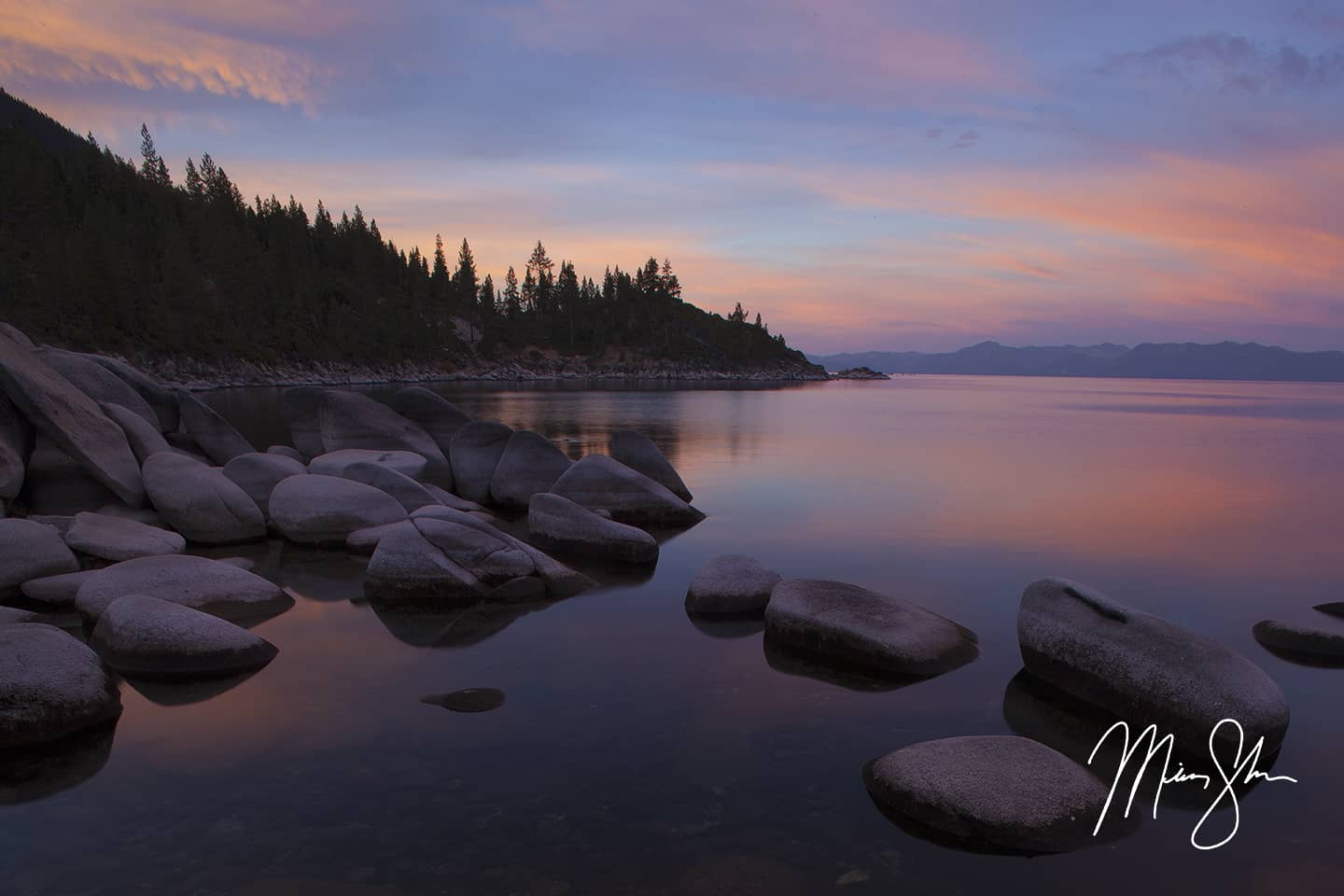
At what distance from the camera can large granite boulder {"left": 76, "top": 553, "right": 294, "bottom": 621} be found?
32.3 feet

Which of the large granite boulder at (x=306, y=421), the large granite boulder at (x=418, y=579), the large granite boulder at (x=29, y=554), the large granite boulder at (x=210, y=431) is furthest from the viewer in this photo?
the large granite boulder at (x=306, y=421)

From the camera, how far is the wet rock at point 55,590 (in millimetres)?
10227

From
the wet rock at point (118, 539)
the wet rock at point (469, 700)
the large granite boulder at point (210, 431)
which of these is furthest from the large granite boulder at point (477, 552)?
the large granite boulder at point (210, 431)

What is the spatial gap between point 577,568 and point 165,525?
26.3 ft

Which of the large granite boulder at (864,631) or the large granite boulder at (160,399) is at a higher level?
the large granite boulder at (160,399)

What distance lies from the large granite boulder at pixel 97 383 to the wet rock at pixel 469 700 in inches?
575

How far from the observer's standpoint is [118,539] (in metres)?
12.2

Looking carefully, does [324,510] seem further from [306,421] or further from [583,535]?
[306,421]

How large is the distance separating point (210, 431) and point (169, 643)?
12760 millimetres

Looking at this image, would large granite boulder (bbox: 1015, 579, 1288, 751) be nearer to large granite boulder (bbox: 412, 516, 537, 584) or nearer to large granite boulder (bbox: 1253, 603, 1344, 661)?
large granite boulder (bbox: 1253, 603, 1344, 661)

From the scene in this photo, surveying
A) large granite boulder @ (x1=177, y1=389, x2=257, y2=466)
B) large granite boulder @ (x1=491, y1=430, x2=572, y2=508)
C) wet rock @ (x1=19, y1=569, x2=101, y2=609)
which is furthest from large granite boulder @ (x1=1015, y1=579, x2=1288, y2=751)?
large granite boulder @ (x1=177, y1=389, x2=257, y2=466)

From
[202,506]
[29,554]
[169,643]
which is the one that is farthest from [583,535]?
[29,554]

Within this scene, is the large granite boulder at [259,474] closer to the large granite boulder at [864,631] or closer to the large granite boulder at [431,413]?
the large granite boulder at [431,413]

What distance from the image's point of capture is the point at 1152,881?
217 inches
